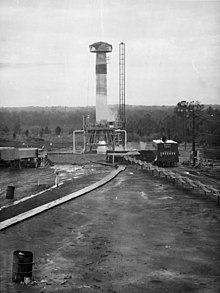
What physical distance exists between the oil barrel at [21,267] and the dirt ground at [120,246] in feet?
0.49

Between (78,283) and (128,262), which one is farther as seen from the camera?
(128,262)

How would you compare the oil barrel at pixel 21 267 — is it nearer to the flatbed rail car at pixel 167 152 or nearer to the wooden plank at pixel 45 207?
the wooden plank at pixel 45 207

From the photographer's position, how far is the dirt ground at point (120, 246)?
8.46 meters

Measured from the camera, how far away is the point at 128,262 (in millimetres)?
9633

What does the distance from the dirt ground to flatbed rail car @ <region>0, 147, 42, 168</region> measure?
22404 millimetres

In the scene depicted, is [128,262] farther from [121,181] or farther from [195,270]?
[121,181]

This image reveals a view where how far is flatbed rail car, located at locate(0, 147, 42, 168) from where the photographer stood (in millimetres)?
38844

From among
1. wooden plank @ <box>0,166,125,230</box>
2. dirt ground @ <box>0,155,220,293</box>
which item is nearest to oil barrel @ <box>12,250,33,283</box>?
dirt ground @ <box>0,155,220,293</box>

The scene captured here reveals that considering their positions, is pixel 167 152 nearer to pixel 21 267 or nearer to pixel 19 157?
pixel 19 157

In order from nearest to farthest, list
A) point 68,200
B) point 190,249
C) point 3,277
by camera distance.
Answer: point 3,277 → point 190,249 → point 68,200

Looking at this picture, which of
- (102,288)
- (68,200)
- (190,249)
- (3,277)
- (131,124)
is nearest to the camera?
(102,288)

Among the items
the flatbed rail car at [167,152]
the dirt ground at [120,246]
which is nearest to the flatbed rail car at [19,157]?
the flatbed rail car at [167,152]

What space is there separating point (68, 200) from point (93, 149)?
39346 millimetres

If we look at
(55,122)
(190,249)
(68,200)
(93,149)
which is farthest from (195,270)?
(55,122)
